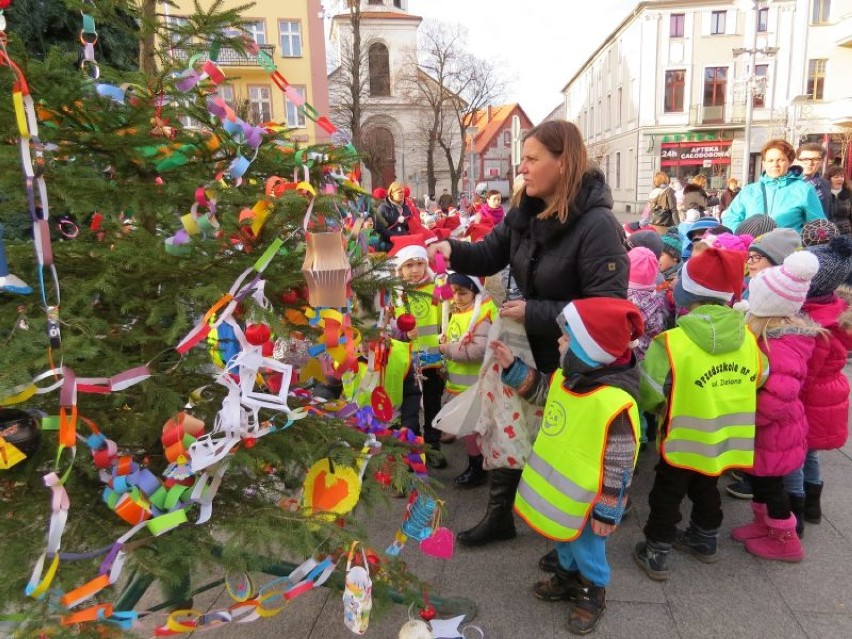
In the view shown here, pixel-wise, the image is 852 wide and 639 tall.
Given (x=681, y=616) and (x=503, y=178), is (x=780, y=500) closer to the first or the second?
(x=681, y=616)

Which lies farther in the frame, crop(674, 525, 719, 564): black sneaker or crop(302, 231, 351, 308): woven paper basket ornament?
crop(674, 525, 719, 564): black sneaker

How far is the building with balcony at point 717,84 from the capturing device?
97.1ft

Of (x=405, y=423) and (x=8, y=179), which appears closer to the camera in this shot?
(x=8, y=179)

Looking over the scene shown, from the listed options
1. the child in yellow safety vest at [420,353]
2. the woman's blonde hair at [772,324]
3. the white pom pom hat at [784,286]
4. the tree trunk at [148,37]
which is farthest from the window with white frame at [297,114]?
the woman's blonde hair at [772,324]

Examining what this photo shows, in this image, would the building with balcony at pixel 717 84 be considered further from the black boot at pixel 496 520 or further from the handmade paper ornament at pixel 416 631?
the handmade paper ornament at pixel 416 631

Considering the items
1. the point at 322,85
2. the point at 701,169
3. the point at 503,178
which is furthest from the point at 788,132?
the point at 503,178

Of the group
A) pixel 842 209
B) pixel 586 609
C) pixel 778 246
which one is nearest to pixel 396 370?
pixel 586 609

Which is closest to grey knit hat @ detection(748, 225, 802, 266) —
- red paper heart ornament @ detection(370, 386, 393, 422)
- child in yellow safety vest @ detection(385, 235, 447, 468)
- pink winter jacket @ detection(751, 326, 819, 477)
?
pink winter jacket @ detection(751, 326, 819, 477)

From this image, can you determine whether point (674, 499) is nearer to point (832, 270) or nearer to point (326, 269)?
point (832, 270)

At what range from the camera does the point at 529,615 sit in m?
2.63

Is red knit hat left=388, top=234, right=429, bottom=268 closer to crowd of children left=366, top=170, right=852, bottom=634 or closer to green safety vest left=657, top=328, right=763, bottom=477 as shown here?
crowd of children left=366, top=170, right=852, bottom=634

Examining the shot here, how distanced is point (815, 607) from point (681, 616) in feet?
1.99

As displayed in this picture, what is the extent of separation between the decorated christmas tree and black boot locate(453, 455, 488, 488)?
1803mm

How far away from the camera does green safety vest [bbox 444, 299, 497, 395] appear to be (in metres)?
3.66
